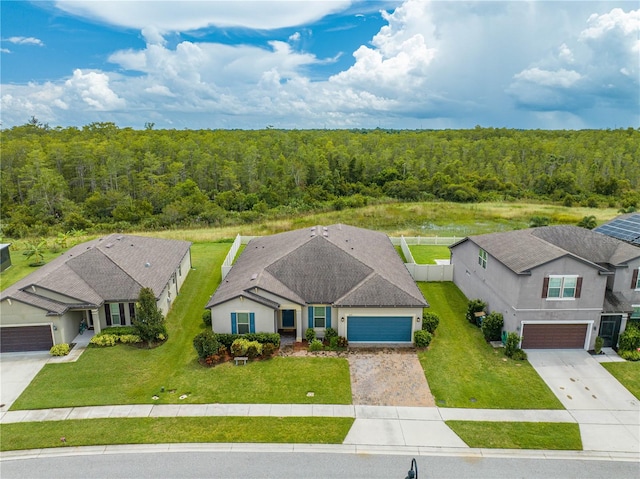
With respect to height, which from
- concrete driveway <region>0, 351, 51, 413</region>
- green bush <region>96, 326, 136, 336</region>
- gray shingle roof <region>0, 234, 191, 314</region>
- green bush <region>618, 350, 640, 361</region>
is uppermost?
gray shingle roof <region>0, 234, 191, 314</region>

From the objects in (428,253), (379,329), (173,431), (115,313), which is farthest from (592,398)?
(115,313)

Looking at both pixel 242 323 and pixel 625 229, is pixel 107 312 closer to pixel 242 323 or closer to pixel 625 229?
pixel 242 323

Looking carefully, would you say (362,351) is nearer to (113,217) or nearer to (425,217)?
(425,217)

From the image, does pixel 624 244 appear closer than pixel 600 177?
Yes

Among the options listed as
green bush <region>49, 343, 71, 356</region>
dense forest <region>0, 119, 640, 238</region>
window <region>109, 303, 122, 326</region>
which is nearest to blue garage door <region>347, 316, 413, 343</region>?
window <region>109, 303, 122, 326</region>

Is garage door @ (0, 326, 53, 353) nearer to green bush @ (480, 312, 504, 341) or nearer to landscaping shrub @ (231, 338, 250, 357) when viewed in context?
landscaping shrub @ (231, 338, 250, 357)

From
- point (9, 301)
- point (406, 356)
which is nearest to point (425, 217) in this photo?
point (406, 356)

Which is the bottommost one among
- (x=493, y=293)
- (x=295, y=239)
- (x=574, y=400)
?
(x=574, y=400)
